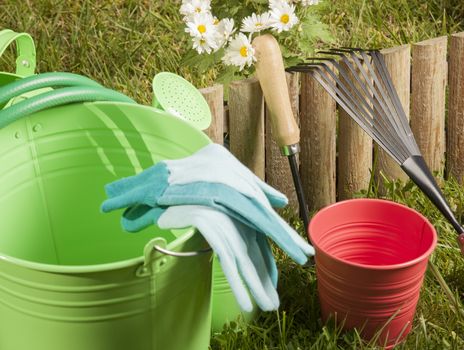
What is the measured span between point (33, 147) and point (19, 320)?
469 mm

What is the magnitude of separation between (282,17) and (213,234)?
3.36 ft

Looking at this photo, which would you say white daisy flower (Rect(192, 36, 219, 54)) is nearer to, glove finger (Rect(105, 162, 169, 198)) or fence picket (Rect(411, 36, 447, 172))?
fence picket (Rect(411, 36, 447, 172))

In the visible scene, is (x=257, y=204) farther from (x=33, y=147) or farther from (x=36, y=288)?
(x=33, y=147)

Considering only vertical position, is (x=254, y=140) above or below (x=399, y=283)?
above

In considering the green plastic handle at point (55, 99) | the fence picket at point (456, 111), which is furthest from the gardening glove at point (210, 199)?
the fence picket at point (456, 111)

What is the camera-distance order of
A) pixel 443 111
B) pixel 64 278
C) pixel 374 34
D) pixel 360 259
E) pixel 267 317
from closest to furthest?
pixel 64 278
pixel 267 317
pixel 360 259
pixel 443 111
pixel 374 34

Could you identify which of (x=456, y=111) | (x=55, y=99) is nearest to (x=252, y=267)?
(x=55, y=99)

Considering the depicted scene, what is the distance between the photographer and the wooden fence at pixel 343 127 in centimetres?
234

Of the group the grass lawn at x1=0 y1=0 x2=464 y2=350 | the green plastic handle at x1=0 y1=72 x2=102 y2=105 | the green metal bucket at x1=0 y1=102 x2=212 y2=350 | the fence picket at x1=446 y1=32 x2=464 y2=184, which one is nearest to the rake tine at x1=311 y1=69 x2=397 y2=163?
the grass lawn at x1=0 y1=0 x2=464 y2=350

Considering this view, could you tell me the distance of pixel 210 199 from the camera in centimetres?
139

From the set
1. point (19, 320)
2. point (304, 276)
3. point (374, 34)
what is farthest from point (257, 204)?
point (374, 34)

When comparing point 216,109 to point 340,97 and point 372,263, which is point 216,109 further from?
point 372,263

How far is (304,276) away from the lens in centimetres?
222

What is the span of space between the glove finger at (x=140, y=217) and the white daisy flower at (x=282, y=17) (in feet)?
3.01
